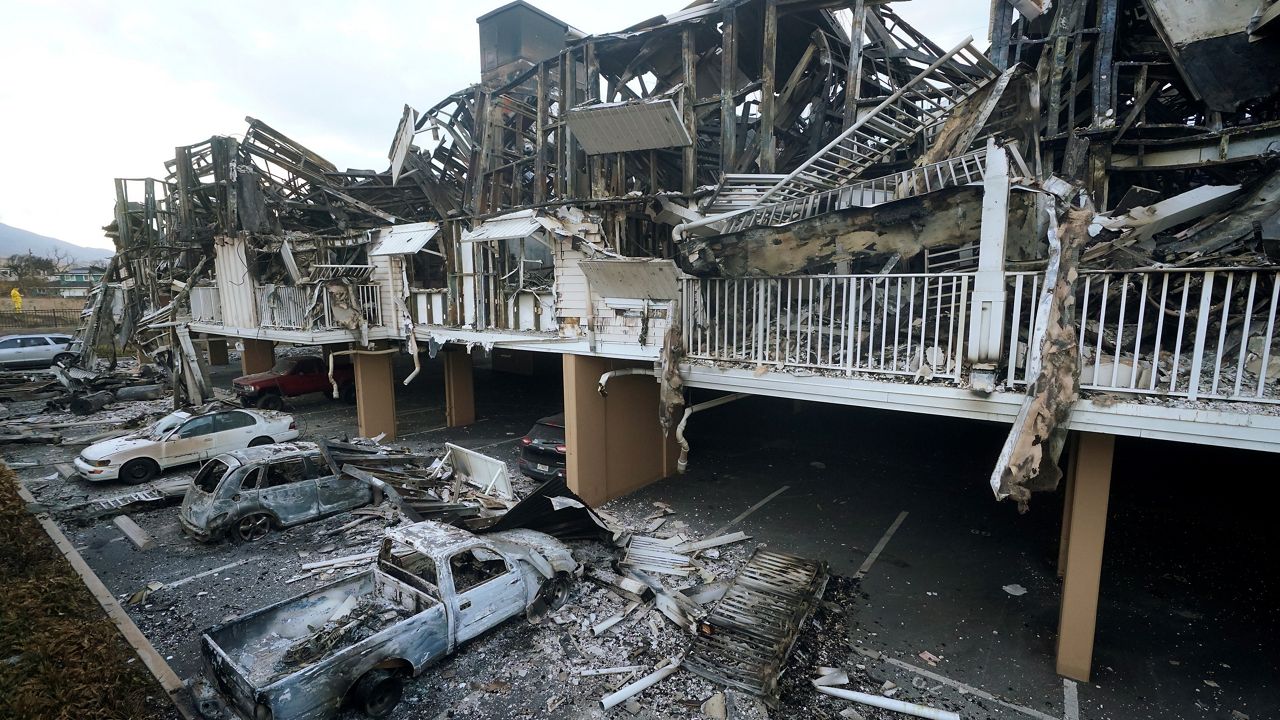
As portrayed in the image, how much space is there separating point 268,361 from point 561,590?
20555mm

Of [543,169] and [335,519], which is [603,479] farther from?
[543,169]

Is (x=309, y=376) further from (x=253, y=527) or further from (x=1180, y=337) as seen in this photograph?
(x=1180, y=337)

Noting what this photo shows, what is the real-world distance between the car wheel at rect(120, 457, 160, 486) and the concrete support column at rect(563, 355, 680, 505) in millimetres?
9148

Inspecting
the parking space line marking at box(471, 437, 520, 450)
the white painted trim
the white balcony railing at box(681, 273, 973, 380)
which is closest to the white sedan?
the parking space line marking at box(471, 437, 520, 450)

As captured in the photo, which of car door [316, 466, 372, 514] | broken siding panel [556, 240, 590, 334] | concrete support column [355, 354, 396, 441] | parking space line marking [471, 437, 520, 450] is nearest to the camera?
car door [316, 466, 372, 514]

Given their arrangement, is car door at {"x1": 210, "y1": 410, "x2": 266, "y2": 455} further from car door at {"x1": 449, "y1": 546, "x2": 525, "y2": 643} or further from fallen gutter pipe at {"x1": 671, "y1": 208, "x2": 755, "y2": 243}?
fallen gutter pipe at {"x1": 671, "y1": 208, "x2": 755, "y2": 243}

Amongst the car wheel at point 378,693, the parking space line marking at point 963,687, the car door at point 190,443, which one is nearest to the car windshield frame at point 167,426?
the car door at point 190,443

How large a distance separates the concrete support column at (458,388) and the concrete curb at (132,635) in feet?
28.6

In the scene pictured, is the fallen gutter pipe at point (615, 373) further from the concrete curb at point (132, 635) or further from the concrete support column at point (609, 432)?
the concrete curb at point (132, 635)

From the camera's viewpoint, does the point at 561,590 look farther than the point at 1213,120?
No

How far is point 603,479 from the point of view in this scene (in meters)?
11.0

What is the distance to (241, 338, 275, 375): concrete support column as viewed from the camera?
72.2ft

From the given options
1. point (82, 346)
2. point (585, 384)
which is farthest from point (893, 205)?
point (82, 346)

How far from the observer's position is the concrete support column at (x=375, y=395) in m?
15.4
